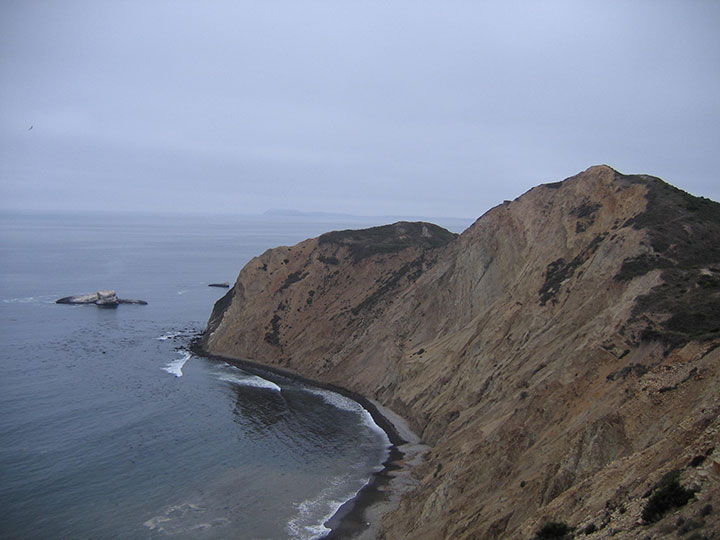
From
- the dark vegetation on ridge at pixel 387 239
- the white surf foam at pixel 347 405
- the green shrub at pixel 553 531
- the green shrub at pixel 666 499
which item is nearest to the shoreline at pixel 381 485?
the white surf foam at pixel 347 405

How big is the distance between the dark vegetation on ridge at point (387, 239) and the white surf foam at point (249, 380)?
20554 millimetres

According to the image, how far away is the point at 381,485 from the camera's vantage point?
123 ft

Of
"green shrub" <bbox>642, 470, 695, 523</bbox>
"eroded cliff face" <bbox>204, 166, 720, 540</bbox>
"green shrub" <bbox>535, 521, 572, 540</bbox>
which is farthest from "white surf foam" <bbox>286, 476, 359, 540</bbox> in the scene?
"green shrub" <bbox>642, 470, 695, 523</bbox>

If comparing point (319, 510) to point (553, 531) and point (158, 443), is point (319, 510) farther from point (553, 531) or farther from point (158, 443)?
point (553, 531)

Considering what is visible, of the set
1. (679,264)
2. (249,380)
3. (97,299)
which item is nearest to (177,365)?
(249,380)

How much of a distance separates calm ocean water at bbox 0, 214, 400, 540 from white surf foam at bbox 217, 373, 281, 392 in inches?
12.0

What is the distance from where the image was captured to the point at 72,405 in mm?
49562

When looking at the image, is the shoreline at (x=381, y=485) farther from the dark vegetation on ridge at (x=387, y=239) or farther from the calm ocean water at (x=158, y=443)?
the dark vegetation on ridge at (x=387, y=239)

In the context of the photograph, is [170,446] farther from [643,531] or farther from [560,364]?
[643,531]

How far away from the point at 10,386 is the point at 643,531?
5276 cm

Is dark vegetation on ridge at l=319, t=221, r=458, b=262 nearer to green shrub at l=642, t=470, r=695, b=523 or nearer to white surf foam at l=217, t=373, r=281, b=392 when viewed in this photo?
white surf foam at l=217, t=373, r=281, b=392

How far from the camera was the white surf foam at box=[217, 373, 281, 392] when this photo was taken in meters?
59.4

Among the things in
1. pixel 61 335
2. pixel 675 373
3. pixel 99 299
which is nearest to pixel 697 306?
pixel 675 373

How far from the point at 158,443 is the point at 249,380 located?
1851 cm
